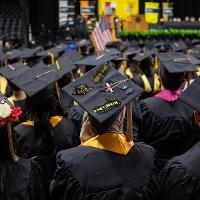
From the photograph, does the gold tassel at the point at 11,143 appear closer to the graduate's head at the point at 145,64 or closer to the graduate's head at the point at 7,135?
the graduate's head at the point at 7,135

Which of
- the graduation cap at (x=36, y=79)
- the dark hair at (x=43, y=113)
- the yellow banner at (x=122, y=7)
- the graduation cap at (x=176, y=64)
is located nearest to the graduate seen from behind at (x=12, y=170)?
the dark hair at (x=43, y=113)

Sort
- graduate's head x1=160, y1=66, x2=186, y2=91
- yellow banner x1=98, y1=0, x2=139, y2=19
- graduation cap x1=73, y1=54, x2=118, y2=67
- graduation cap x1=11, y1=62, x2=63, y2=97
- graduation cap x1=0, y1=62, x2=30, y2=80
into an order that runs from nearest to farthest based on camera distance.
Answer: graduation cap x1=11, y1=62, x2=63, y2=97 → graduate's head x1=160, y1=66, x2=186, y2=91 → graduation cap x1=0, y1=62, x2=30, y2=80 → graduation cap x1=73, y1=54, x2=118, y2=67 → yellow banner x1=98, y1=0, x2=139, y2=19

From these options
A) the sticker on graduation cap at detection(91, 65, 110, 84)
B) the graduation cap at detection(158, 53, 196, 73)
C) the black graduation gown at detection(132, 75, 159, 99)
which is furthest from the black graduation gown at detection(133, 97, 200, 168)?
the black graduation gown at detection(132, 75, 159, 99)

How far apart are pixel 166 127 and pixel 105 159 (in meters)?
1.32

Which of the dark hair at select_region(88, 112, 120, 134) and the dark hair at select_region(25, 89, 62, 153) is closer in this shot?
the dark hair at select_region(88, 112, 120, 134)

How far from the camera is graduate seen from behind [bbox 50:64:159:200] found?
210 centimetres

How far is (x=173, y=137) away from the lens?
3369 mm

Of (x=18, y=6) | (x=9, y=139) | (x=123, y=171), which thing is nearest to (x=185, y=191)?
(x=123, y=171)

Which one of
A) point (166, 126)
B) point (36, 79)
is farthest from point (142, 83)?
point (166, 126)

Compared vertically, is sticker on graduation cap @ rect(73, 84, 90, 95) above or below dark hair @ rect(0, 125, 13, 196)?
above

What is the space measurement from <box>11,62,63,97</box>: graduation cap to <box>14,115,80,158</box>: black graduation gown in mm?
332

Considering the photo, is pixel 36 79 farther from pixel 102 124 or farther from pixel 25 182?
pixel 102 124

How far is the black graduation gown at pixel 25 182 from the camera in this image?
2.31 meters

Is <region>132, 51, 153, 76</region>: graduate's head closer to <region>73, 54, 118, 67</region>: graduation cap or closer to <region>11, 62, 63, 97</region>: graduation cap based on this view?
<region>73, 54, 118, 67</region>: graduation cap
